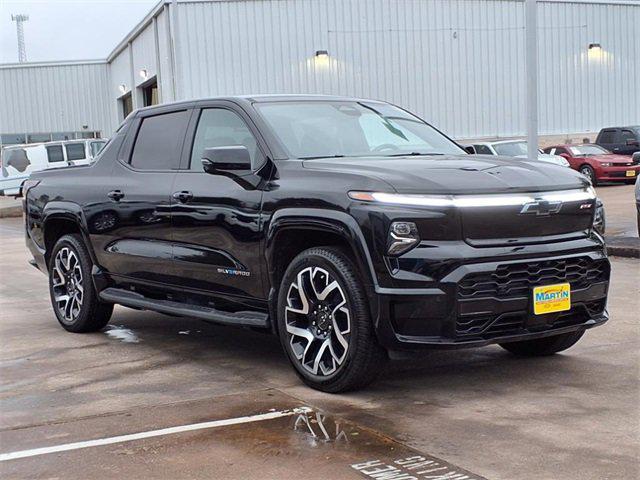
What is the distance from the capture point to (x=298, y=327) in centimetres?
583

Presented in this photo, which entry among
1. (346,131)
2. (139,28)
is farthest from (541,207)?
(139,28)

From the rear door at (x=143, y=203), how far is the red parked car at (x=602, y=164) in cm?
2110

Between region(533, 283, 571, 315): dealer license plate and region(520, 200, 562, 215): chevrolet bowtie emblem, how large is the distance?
409 mm

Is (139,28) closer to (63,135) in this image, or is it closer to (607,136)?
(63,135)

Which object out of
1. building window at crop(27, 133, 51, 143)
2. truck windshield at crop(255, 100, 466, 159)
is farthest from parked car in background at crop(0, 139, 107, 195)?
truck windshield at crop(255, 100, 466, 159)

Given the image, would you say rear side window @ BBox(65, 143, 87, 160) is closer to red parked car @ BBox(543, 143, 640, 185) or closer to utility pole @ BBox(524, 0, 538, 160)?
red parked car @ BBox(543, 143, 640, 185)

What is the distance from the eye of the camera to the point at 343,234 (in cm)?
546

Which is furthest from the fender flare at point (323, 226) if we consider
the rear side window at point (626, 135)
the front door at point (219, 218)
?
the rear side window at point (626, 135)

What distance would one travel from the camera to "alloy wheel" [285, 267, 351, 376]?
219 inches

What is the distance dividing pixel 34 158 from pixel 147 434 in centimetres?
3029

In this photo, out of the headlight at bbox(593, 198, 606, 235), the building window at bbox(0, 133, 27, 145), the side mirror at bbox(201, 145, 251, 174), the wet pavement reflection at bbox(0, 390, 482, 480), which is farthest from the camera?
the building window at bbox(0, 133, 27, 145)

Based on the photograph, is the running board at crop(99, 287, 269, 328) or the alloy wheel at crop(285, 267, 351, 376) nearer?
the alloy wheel at crop(285, 267, 351, 376)

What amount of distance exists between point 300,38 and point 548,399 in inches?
1216

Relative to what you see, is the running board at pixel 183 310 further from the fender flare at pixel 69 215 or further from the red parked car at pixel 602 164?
the red parked car at pixel 602 164
